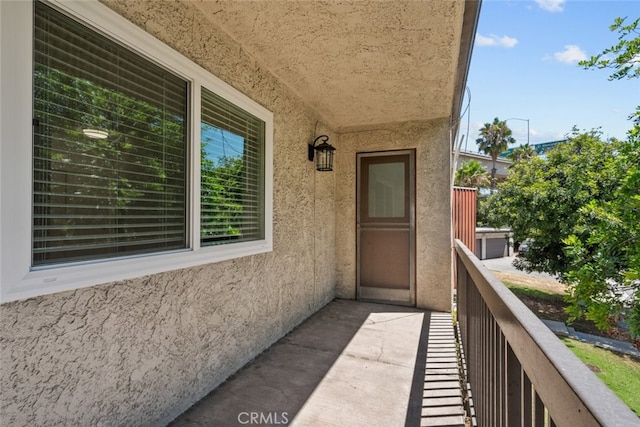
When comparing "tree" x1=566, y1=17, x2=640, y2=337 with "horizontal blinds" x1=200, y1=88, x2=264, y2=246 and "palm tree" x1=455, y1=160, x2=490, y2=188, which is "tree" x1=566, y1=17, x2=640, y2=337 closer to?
"horizontal blinds" x1=200, y1=88, x2=264, y2=246

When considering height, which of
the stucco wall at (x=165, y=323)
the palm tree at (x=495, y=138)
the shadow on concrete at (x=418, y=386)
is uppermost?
the palm tree at (x=495, y=138)

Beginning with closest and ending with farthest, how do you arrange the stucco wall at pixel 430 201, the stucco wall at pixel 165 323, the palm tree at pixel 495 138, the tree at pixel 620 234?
the stucco wall at pixel 165 323 → the tree at pixel 620 234 → the stucco wall at pixel 430 201 → the palm tree at pixel 495 138

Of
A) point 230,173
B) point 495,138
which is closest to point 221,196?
point 230,173

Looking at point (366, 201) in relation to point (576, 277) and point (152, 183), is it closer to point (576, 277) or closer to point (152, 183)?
point (576, 277)

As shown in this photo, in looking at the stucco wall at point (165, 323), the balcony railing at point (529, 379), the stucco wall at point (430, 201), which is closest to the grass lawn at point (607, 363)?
the stucco wall at point (430, 201)

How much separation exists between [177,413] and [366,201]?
172 inches

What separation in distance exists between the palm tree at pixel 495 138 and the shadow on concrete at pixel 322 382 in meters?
26.5

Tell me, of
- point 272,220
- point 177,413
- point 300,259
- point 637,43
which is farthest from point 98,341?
point 637,43

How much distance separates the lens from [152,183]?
2.19 meters

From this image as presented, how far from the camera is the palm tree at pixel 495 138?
1027 inches

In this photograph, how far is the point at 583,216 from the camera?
21.0 feet

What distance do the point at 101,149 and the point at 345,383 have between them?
2.78 metres

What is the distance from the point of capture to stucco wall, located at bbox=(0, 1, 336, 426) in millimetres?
1526

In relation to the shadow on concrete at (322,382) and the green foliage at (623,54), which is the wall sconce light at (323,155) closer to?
the shadow on concrete at (322,382)
